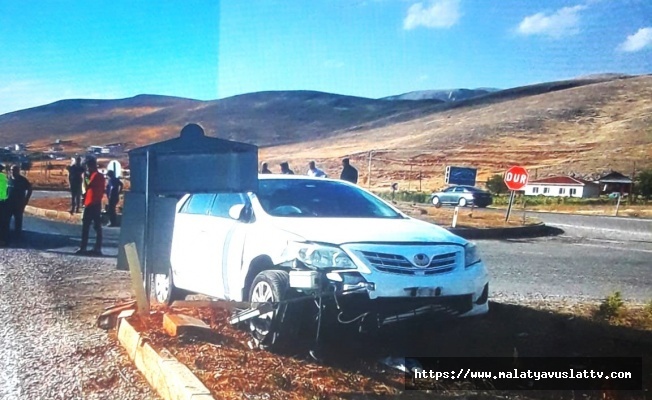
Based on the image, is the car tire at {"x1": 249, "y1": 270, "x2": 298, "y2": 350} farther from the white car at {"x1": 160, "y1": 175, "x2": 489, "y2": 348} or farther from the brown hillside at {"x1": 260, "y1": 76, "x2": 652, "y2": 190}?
the brown hillside at {"x1": 260, "y1": 76, "x2": 652, "y2": 190}

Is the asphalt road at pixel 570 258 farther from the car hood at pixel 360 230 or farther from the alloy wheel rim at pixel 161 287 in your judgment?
the car hood at pixel 360 230

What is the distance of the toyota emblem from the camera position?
4.46 meters

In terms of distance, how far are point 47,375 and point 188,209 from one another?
71.6 inches

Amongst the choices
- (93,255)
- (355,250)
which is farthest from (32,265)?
(355,250)

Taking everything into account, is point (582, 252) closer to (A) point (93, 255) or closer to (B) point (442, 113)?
(B) point (442, 113)

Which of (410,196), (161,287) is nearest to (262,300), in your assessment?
(161,287)

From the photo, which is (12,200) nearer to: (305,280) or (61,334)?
(61,334)

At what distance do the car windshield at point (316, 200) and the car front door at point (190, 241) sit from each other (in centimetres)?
56

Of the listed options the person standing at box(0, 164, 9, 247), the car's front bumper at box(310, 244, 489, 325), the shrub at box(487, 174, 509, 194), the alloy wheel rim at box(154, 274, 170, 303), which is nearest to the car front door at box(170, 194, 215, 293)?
the alloy wheel rim at box(154, 274, 170, 303)

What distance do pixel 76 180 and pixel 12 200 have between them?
87.4 inches

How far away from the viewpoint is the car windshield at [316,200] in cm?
520

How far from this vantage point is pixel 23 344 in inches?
192

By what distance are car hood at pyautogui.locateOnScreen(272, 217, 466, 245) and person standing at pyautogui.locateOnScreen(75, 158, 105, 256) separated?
180 cm

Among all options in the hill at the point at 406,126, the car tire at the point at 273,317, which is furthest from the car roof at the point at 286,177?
the car tire at the point at 273,317
